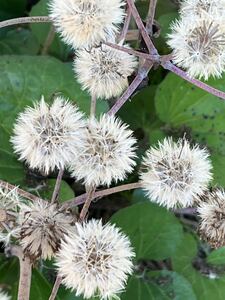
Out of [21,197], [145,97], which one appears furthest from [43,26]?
[21,197]

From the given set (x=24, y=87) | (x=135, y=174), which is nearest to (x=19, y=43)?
(x=24, y=87)

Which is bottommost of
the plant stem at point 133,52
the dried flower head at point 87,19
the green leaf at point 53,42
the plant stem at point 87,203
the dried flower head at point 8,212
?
the dried flower head at point 8,212

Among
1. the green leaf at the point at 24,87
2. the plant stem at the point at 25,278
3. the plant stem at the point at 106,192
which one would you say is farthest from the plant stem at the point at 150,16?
the plant stem at the point at 25,278

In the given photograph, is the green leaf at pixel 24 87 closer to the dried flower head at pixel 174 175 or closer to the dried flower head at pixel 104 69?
the dried flower head at pixel 104 69

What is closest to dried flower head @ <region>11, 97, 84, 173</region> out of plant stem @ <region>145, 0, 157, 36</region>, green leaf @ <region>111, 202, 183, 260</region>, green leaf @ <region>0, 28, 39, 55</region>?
plant stem @ <region>145, 0, 157, 36</region>

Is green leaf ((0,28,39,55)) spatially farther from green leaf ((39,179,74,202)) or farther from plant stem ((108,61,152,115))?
plant stem ((108,61,152,115))
